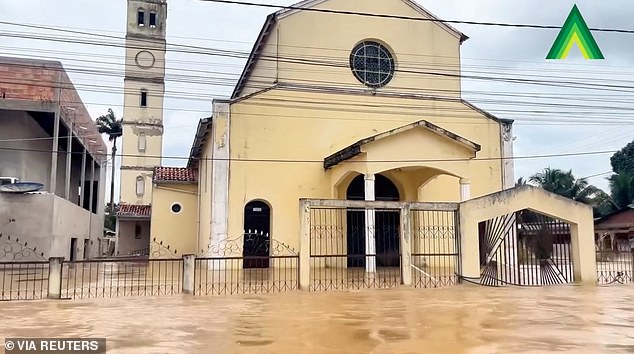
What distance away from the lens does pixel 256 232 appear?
64.6ft

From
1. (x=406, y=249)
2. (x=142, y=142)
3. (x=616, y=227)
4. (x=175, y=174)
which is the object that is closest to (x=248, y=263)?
(x=406, y=249)

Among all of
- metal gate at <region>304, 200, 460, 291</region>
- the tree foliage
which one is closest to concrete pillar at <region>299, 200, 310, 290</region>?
metal gate at <region>304, 200, 460, 291</region>

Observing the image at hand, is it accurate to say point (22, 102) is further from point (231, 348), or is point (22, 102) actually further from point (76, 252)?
point (231, 348)

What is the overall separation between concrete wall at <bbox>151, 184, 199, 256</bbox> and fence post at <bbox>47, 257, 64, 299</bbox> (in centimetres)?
1452

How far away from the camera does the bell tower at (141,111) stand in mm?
40938

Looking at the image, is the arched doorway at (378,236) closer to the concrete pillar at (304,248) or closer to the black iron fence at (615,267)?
the concrete pillar at (304,248)

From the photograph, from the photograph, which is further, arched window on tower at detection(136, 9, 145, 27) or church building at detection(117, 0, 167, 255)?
arched window on tower at detection(136, 9, 145, 27)

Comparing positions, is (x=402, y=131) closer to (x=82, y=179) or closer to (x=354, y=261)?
(x=354, y=261)

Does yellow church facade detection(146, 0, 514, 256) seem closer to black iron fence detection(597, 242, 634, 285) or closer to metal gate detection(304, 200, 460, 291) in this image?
metal gate detection(304, 200, 460, 291)

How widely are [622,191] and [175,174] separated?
1263 inches

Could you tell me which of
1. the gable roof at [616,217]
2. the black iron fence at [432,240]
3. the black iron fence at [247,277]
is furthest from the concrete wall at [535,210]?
the gable roof at [616,217]

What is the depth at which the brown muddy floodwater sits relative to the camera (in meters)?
6.47

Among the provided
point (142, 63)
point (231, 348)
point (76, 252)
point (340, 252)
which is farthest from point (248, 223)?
point (142, 63)

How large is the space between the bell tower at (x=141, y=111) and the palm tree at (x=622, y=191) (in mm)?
34311
